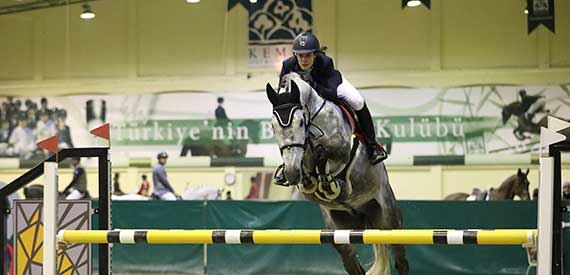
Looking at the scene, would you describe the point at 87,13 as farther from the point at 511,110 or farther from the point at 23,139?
the point at 511,110

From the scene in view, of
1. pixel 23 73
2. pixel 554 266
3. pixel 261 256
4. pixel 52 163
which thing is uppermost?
pixel 23 73

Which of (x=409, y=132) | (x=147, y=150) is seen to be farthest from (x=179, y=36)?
(x=409, y=132)

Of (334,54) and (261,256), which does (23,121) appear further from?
(261,256)

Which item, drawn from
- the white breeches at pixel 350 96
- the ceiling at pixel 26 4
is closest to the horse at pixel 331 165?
the white breeches at pixel 350 96

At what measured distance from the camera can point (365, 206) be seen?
593cm

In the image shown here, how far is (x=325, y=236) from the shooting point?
166 inches

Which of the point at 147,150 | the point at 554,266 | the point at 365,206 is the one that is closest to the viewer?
the point at 554,266

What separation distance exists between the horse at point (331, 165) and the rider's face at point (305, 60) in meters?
0.15

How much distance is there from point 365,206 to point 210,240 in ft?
6.02

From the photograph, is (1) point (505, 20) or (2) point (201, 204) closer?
(2) point (201, 204)

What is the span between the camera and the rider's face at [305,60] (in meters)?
5.39

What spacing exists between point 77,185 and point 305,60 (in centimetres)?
1031

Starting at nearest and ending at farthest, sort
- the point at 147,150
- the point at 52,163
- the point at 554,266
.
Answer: the point at 554,266 → the point at 52,163 → the point at 147,150

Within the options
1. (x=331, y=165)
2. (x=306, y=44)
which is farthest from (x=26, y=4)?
(x=331, y=165)
